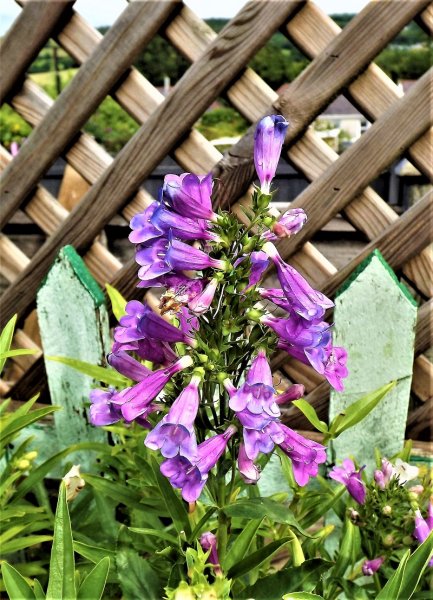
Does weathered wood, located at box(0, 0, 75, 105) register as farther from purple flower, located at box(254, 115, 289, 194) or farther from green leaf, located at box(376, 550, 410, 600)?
green leaf, located at box(376, 550, 410, 600)

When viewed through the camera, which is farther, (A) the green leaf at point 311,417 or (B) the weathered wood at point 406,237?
(B) the weathered wood at point 406,237

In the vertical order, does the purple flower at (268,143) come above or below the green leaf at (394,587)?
above

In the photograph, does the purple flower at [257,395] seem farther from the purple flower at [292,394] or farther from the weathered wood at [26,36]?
the weathered wood at [26,36]

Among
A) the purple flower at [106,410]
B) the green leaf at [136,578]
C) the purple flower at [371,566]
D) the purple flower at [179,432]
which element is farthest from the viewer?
the purple flower at [371,566]

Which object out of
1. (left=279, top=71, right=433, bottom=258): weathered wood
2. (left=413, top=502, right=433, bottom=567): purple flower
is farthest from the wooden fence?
(left=413, top=502, right=433, bottom=567): purple flower

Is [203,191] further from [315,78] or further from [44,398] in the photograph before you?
[44,398]

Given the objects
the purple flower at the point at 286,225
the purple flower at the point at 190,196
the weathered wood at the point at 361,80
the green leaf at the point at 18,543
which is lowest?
the green leaf at the point at 18,543

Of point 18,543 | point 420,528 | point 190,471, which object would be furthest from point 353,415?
point 18,543

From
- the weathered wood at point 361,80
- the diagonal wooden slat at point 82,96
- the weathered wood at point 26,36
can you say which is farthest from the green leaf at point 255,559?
the weathered wood at point 26,36
